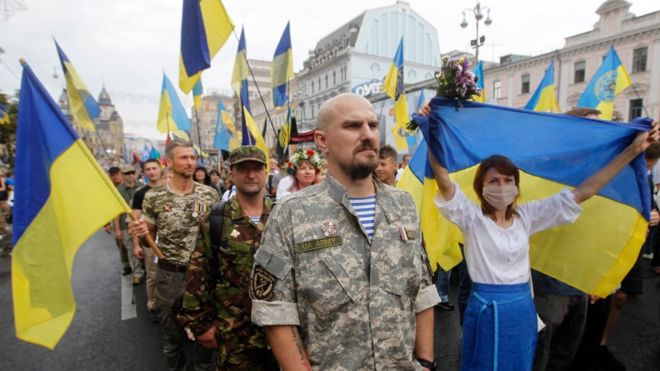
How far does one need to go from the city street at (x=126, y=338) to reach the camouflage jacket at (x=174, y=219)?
1.28 m

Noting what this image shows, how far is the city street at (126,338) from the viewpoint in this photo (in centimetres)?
364

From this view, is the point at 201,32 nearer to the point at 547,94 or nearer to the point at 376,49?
the point at 547,94

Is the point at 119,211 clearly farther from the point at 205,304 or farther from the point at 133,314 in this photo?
the point at 133,314

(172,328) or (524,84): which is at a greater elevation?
(524,84)

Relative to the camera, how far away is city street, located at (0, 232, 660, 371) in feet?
12.0

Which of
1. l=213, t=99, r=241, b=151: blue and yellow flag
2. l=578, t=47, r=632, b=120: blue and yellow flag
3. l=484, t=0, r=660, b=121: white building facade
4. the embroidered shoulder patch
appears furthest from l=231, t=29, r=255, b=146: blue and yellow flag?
l=484, t=0, r=660, b=121: white building facade

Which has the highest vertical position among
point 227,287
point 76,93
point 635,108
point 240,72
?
point 635,108

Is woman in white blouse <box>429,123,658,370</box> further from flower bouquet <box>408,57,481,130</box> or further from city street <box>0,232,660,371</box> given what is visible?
city street <box>0,232,660,371</box>

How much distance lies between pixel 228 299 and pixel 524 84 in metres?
32.9

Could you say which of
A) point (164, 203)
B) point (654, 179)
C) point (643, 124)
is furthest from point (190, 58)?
point (654, 179)

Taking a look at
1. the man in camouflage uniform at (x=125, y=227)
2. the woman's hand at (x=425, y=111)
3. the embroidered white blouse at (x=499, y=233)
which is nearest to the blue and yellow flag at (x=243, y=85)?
the man in camouflage uniform at (x=125, y=227)

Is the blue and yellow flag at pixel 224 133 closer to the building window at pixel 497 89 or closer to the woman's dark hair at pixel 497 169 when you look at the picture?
the woman's dark hair at pixel 497 169

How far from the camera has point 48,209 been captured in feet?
6.84

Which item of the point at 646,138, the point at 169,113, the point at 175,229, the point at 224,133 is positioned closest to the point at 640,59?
the point at 224,133
